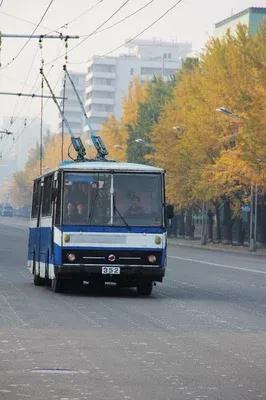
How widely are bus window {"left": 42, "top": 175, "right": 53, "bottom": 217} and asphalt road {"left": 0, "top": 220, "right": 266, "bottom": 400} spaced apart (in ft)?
5.37

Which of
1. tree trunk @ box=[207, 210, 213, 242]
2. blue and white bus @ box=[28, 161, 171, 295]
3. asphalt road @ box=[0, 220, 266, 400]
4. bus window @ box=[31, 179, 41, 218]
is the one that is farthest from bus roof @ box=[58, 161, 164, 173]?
tree trunk @ box=[207, 210, 213, 242]

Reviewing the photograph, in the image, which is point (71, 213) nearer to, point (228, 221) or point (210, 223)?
point (228, 221)

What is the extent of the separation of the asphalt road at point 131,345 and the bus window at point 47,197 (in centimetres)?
164

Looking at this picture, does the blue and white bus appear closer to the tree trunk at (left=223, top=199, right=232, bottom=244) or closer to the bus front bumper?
the bus front bumper

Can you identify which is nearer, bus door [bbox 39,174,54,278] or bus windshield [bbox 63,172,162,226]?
bus windshield [bbox 63,172,162,226]

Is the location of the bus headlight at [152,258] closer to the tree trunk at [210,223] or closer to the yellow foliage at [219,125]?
the yellow foliage at [219,125]

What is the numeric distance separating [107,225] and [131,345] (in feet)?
34.9

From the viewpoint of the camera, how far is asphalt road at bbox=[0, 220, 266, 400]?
11.4m

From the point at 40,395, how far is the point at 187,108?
66.8 metres

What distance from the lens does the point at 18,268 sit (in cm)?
3934

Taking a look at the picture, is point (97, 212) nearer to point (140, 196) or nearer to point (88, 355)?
point (140, 196)

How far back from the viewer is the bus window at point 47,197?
91.9ft

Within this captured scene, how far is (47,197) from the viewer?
28.6 metres

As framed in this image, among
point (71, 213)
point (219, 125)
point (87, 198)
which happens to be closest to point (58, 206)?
point (71, 213)
